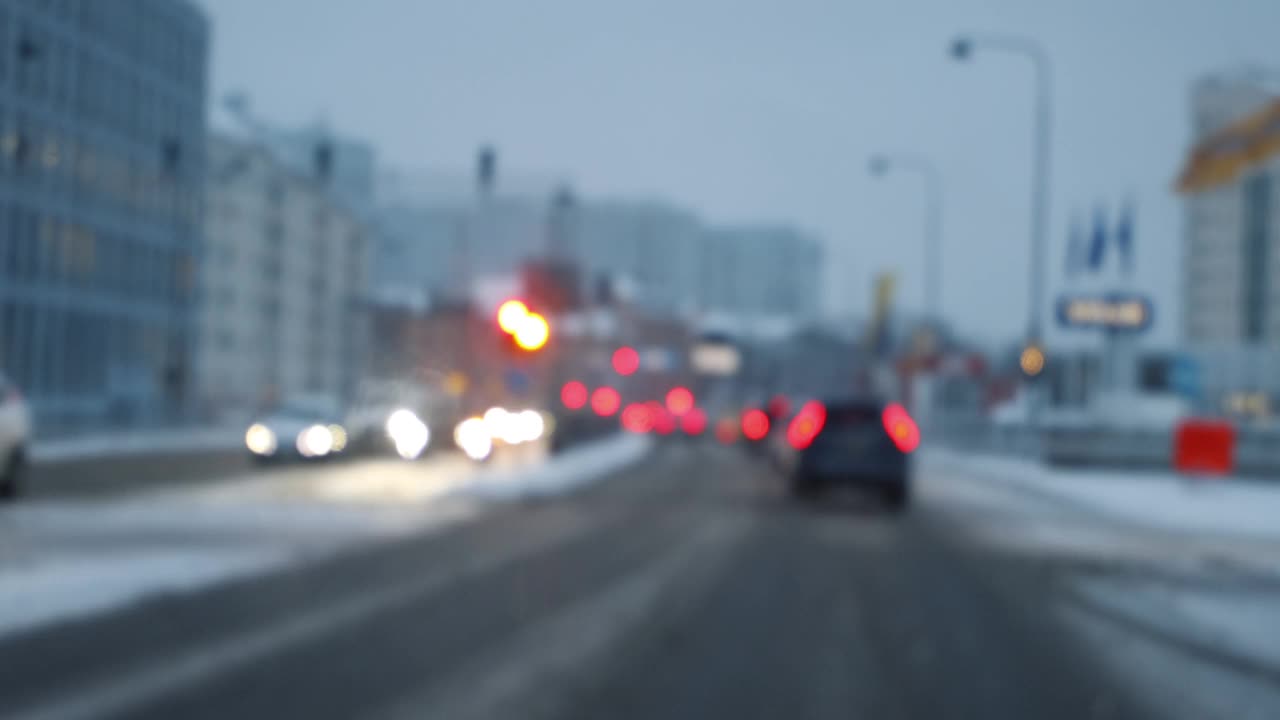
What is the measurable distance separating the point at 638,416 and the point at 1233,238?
80.6 metres

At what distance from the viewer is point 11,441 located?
843 inches

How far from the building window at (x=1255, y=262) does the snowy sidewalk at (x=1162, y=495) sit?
6319 cm

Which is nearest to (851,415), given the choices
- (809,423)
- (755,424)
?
(809,423)

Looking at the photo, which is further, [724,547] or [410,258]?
[410,258]

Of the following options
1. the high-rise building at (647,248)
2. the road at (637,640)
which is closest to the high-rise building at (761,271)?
the high-rise building at (647,248)

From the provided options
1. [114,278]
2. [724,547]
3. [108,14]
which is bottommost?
[724,547]

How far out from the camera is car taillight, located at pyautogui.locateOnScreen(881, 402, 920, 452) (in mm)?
23484

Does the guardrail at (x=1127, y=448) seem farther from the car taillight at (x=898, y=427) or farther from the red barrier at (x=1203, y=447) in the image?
the car taillight at (x=898, y=427)

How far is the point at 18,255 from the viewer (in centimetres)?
4781

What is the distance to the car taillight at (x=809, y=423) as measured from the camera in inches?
929

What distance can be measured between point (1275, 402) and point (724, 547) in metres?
85.0

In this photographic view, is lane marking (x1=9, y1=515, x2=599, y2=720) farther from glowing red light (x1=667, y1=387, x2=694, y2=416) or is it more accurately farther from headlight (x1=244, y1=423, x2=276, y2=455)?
glowing red light (x1=667, y1=387, x2=694, y2=416)

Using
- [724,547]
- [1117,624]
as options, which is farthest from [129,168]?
[1117,624]

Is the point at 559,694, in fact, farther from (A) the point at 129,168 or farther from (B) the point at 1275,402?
(B) the point at 1275,402
